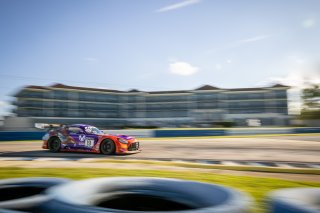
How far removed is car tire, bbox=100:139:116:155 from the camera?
11.3m

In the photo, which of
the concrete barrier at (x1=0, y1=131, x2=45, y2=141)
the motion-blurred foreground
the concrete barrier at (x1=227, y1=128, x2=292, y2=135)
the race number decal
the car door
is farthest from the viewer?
the concrete barrier at (x1=227, y1=128, x2=292, y2=135)

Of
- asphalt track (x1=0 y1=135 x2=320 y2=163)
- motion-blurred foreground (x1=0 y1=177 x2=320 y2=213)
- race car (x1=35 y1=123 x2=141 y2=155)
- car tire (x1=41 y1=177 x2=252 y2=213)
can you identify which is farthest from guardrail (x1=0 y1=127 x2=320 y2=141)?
car tire (x1=41 y1=177 x2=252 y2=213)

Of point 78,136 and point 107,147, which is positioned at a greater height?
point 78,136

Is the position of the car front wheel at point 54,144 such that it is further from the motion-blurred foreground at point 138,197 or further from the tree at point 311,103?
the tree at point 311,103

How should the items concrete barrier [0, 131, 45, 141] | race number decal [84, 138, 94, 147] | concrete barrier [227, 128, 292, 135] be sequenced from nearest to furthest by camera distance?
race number decal [84, 138, 94, 147] < concrete barrier [0, 131, 45, 141] < concrete barrier [227, 128, 292, 135]

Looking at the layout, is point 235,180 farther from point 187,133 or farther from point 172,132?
point 187,133

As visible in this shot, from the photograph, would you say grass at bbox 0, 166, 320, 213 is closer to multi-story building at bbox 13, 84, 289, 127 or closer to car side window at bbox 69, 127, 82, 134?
car side window at bbox 69, 127, 82, 134

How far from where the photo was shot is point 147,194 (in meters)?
2.52

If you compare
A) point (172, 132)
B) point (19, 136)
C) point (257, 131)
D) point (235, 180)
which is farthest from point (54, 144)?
point (257, 131)

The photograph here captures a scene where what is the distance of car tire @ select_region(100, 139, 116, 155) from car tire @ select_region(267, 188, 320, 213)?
9.53m

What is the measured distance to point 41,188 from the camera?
8.86 ft

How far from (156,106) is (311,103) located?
128 feet

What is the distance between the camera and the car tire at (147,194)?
7.04 ft

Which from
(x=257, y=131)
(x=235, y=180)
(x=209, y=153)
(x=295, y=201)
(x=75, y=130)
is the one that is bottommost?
(x=209, y=153)
